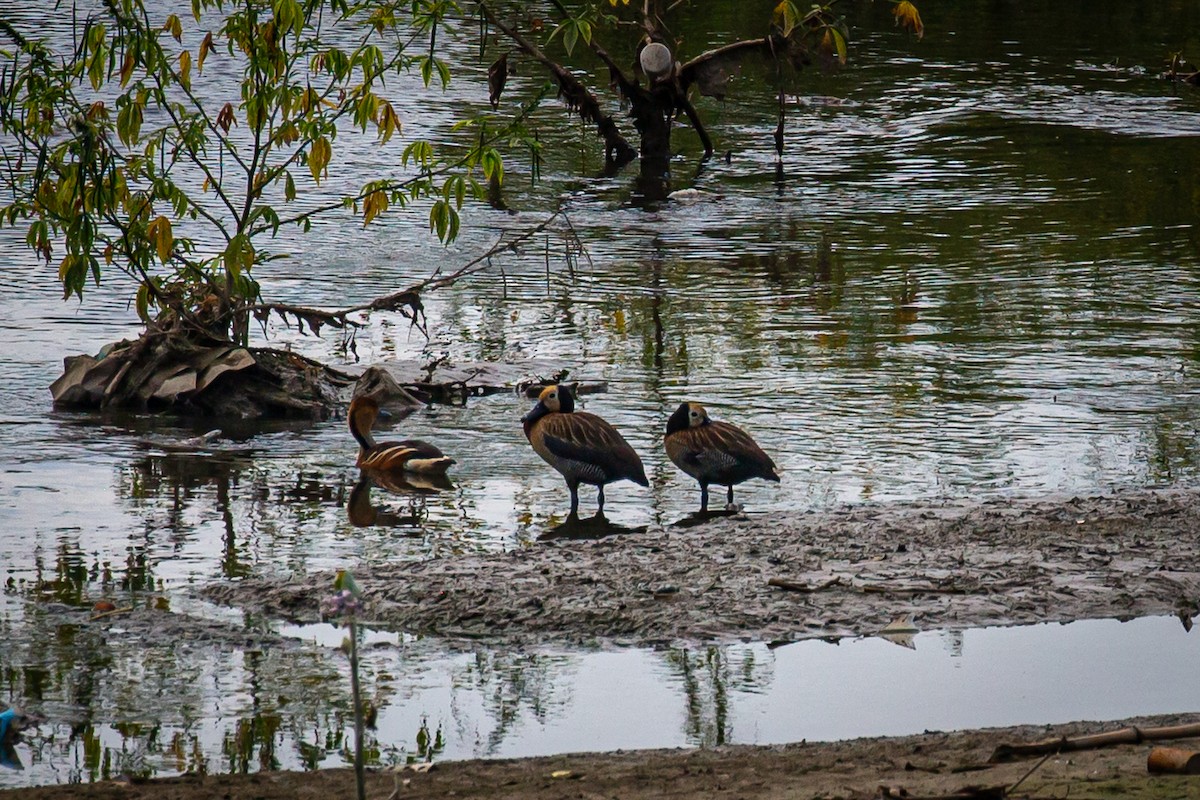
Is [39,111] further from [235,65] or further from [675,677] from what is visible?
[235,65]

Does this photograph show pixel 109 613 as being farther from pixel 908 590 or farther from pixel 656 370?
pixel 656 370

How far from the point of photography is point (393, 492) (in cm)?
989

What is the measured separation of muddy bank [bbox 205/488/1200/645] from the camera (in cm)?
755

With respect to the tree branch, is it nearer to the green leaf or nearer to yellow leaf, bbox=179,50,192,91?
yellow leaf, bbox=179,50,192,91

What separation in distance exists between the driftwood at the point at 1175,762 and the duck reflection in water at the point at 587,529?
396cm

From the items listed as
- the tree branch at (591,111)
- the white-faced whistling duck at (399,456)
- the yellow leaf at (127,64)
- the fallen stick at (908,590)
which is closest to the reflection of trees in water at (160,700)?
the fallen stick at (908,590)

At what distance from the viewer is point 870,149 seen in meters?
22.5

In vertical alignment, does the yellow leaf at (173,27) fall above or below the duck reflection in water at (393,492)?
above

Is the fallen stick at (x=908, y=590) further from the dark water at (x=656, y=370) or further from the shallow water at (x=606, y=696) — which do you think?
the dark water at (x=656, y=370)

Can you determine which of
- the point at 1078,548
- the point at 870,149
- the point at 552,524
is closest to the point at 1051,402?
the point at 1078,548

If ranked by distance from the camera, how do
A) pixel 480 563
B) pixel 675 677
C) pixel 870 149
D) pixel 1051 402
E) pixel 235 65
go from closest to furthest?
pixel 675 677
pixel 480 563
pixel 1051 402
pixel 870 149
pixel 235 65

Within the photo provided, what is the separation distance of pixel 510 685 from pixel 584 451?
267cm

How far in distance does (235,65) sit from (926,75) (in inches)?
440

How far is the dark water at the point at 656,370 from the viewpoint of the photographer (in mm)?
7016
